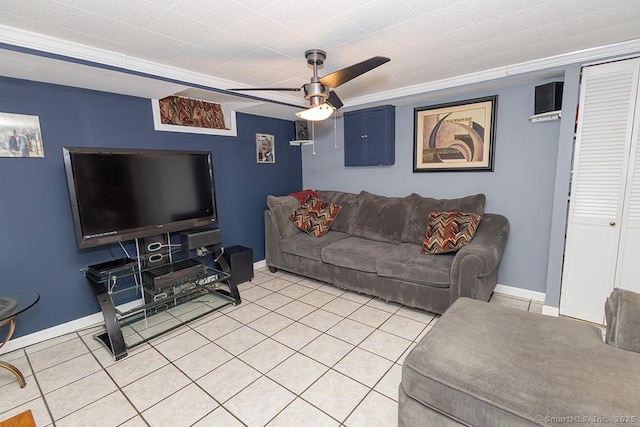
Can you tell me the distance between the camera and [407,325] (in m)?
2.60

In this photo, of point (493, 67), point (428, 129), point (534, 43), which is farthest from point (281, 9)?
point (428, 129)

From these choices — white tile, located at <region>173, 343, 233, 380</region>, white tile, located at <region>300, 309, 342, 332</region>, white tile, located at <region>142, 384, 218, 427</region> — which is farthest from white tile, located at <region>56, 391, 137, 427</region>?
white tile, located at <region>300, 309, 342, 332</region>

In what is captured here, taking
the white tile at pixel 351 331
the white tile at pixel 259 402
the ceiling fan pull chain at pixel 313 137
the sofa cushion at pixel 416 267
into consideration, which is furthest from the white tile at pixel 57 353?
the ceiling fan pull chain at pixel 313 137

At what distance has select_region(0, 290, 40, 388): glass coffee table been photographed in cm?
185

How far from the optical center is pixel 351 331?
2.52 metres

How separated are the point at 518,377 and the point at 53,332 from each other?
3.37 metres

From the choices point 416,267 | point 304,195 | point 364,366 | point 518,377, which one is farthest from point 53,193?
point 518,377

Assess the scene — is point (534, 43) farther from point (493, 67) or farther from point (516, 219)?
point (516, 219)

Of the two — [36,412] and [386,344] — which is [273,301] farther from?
[36,412]

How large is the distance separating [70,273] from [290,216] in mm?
2287

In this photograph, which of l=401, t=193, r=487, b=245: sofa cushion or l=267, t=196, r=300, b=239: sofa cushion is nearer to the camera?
l=401, t=193, r=487, b=245: sofa cushion

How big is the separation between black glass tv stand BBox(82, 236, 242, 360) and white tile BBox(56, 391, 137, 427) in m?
0.46

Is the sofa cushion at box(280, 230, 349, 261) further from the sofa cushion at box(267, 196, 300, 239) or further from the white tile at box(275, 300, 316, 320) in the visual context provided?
the white tile at box(275, 300, 316, 320)

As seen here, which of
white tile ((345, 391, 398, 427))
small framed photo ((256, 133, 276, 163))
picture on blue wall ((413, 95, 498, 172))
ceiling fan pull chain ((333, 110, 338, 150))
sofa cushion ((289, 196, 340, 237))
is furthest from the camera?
ceiling fan pull chain ((333, 110, 338, 150))
